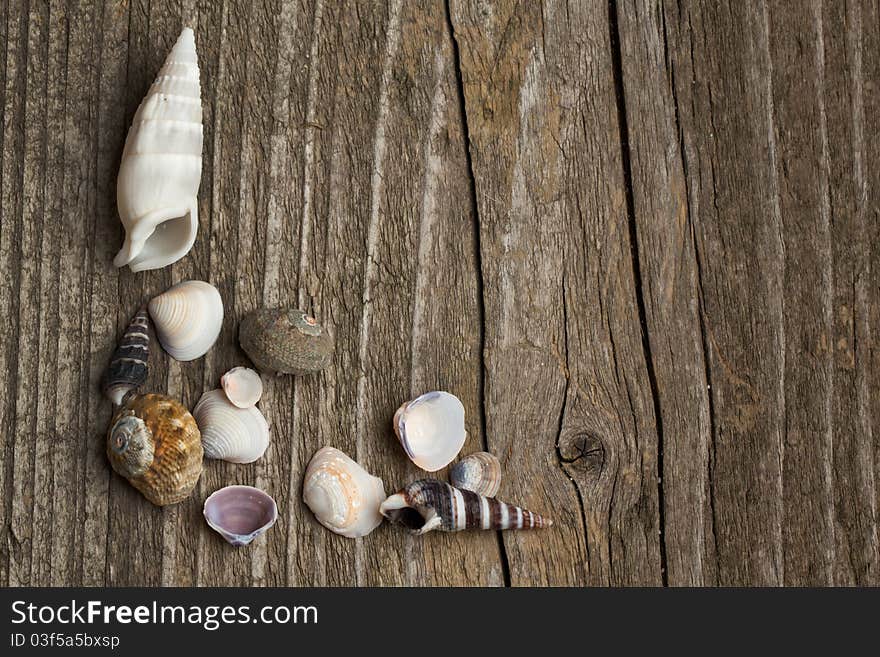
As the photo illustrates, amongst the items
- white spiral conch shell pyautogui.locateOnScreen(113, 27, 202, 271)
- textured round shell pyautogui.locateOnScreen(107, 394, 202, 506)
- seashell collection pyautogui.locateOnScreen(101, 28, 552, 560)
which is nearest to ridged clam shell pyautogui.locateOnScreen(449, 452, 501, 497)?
seashell collection pyautogui.locateOnScreen(101, 28, 552, 560)

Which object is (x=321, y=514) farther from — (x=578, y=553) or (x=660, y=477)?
(x=660, y=477)

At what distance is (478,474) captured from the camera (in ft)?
3.86

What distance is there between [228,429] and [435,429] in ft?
0.91

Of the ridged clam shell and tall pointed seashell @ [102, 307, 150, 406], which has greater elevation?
tall pointed seashell @ [102, 307, 150, 406]

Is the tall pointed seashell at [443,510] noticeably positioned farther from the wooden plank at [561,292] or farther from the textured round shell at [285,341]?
the textured round shell at [285,341]

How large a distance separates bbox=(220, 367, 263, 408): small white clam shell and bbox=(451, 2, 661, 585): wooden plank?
0.32m

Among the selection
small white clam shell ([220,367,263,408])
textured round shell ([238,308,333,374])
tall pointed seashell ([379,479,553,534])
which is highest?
textured round shell ([238,308,333,374])

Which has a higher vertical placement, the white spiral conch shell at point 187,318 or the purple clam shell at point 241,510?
the white spiral conch shell at point 187,318

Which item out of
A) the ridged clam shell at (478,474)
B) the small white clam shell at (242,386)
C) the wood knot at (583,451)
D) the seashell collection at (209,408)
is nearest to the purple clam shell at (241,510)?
the seashell collection at (209,408)

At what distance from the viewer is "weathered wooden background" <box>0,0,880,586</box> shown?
44.1 inches

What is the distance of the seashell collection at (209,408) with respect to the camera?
108 centimetres

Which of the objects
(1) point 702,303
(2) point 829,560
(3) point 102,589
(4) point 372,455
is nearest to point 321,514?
(4) point 372,455

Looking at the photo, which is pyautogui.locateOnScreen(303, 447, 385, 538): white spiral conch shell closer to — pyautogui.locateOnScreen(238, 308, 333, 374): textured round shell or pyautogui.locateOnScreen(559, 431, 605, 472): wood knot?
pyautogui.locateOnScreen(238, 308, 333, 374): textured round shell

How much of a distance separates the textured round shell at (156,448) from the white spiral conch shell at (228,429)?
0.7 inches
